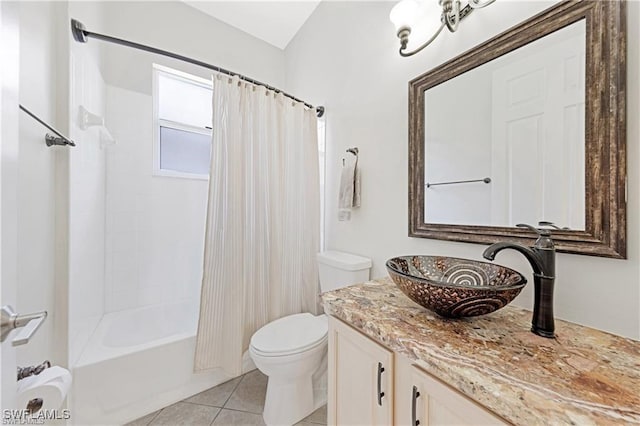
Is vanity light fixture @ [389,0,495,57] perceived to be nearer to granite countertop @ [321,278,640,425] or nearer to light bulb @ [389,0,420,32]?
light bulb @ [389,0,420,32]

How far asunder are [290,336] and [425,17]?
72.1 inches

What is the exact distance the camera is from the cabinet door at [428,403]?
20.8 inches

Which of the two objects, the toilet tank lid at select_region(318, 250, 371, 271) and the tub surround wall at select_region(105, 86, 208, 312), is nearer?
the toilet tank lid at select_region(318, 250, 371, 271)

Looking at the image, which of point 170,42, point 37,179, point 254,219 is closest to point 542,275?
point 254,219

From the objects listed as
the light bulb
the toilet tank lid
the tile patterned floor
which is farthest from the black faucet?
the tile patterned floor

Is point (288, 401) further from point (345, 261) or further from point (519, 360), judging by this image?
point (519, 360)

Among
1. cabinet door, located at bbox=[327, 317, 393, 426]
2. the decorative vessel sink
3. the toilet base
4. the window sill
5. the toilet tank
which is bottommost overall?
the toilet base

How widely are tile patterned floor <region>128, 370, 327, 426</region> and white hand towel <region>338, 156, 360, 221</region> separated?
122 centimetres

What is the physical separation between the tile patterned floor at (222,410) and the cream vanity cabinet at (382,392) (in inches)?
28.0

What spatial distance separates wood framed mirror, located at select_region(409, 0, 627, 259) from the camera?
0.73m

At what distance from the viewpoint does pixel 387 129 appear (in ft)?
4.88

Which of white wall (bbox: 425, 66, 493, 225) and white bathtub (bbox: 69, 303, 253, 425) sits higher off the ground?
white wall (bbox: 425, 66, 493, 225)

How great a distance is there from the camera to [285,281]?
183 cm

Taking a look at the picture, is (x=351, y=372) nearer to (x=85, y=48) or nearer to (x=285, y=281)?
(x=285, y=281)
